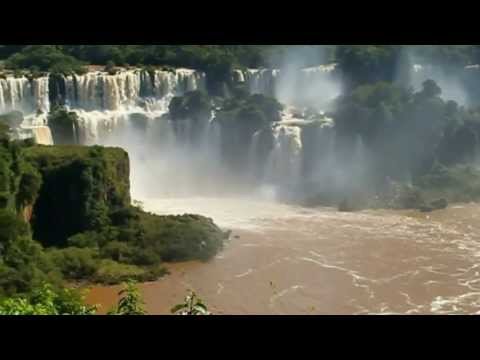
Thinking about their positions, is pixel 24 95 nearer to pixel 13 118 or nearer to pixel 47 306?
pixel 13 118

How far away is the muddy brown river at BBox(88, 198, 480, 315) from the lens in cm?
1591

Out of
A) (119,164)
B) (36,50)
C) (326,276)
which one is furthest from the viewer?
(36,50)

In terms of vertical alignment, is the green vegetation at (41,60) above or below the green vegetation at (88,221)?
above

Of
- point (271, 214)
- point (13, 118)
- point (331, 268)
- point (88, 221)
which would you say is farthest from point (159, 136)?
point (331, 268)

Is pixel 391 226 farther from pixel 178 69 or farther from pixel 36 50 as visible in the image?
pixel 36 50

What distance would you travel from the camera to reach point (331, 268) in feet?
59.4

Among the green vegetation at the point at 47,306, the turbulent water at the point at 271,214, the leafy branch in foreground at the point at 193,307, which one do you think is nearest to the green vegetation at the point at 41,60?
the turbulent water at the point at 271,214

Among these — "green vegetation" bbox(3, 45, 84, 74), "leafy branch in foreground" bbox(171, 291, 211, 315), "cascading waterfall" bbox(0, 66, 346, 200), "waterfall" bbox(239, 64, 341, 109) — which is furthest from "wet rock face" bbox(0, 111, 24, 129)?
"leafy branch in foreground" bbox(171, 291, 211, 315)

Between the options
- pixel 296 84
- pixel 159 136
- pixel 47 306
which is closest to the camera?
pixel 47 306

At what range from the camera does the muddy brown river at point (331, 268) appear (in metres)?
15.9

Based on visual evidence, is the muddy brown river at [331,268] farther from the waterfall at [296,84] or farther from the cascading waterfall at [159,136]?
the waterfall at [296,84]
